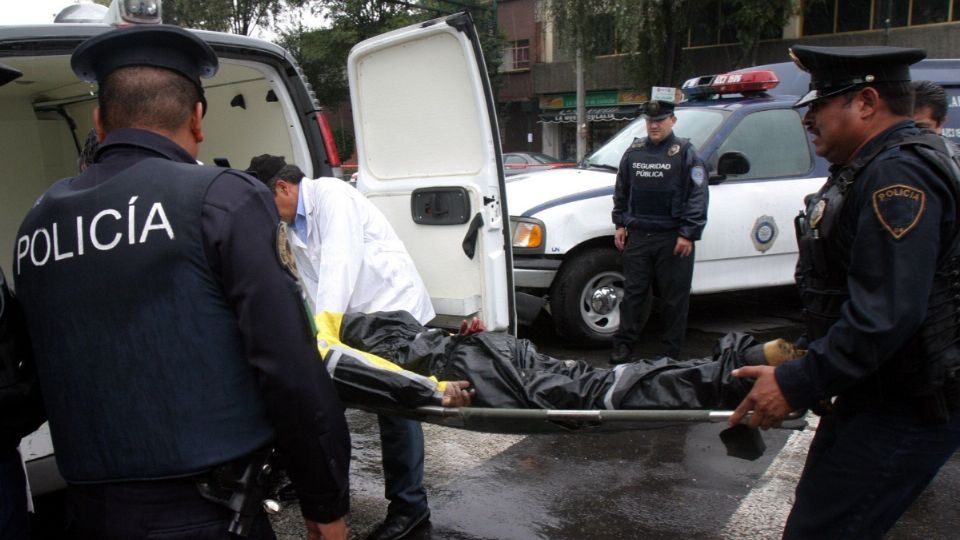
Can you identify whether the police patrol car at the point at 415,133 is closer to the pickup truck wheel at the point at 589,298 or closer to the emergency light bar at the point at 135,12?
the emergency light bar at the point at 135,12

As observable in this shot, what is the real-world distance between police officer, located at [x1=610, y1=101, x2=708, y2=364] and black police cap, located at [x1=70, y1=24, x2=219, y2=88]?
4.20m

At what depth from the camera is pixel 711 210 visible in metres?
6.27

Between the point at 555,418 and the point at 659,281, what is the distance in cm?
324

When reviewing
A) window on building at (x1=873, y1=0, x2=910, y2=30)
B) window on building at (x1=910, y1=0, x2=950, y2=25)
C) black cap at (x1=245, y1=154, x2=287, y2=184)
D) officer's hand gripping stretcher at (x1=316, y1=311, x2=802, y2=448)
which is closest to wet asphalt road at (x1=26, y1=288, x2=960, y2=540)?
officer's hand gripping stretcher at (x1=316, y1=311, x2=802, y2=448)

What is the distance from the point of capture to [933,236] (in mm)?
1889

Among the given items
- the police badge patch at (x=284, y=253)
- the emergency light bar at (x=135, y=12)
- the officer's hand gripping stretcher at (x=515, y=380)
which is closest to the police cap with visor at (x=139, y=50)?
the police badge patch at (x=284, y=253)

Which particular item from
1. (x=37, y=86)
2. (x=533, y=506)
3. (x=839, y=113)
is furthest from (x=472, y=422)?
Result: (x=37, y=86)

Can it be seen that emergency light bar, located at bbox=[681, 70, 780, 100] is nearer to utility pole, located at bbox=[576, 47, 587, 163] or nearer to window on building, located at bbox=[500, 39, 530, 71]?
utility pole, located at bbox=[576, 47, 587, 163]

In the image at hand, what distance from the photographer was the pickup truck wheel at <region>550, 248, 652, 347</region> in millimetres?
6117

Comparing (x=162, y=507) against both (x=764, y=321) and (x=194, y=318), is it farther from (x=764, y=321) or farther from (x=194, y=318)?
(x=764, y=321)

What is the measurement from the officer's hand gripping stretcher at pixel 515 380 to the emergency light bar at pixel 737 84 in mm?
4616

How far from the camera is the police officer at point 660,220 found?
18.0 ft

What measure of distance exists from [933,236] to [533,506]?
7.60 feet

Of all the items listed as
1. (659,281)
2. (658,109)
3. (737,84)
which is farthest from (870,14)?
(659,281)
